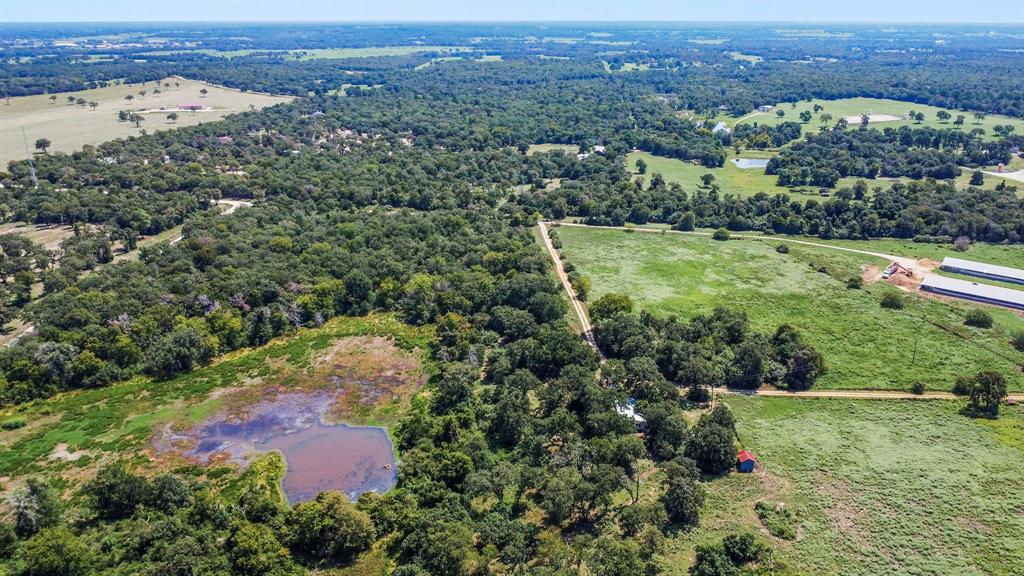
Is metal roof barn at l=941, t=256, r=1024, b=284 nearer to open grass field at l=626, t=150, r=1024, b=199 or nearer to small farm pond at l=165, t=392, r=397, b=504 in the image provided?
open grass field at l=626, t=150, r=1024, b=199

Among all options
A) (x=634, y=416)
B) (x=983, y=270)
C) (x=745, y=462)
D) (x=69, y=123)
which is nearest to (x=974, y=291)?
(x=983, y=270)

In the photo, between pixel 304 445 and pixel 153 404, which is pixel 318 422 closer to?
pixel 304 445

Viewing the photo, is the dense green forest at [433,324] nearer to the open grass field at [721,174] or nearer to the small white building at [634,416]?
the small white building at [634,416]

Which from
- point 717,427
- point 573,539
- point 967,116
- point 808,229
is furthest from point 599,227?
point 967,116

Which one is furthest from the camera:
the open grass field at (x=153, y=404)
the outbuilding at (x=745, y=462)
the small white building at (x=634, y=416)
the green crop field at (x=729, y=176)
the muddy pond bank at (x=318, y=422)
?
the green crop field at (x=729, y=176)

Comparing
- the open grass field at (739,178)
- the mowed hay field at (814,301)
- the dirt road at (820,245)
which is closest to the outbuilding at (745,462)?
the mowed hay field at (814,301)

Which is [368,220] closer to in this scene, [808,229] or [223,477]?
[223,477]
